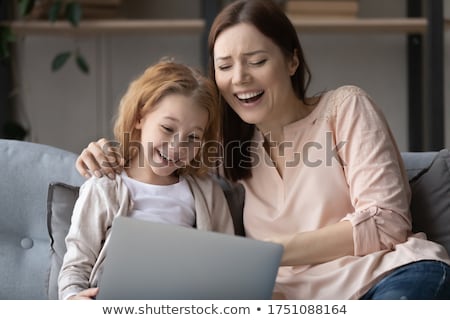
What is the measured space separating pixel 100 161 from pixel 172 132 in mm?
181

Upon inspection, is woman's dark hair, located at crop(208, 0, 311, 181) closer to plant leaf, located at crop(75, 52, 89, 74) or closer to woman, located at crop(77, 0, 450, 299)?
woman, located at crop(77, 0, 450, 299)

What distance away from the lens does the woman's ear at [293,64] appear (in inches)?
66.8

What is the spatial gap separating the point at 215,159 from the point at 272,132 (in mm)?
152

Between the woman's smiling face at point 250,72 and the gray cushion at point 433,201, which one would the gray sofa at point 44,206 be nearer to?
the gray cushion at point 433,201

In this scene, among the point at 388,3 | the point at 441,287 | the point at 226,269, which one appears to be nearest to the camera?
the point at 226,269

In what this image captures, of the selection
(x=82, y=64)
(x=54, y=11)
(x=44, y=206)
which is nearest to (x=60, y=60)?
(x=82, y=64)


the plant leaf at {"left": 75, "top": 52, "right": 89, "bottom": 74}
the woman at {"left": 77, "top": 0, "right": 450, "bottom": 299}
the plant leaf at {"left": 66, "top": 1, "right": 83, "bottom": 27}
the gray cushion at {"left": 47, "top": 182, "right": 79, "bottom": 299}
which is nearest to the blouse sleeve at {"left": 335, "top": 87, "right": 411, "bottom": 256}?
the woman at {"left": 77, "top": 0, "right": 450, "bottom": 299}

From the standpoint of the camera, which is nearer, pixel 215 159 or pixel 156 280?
pixel 156 280

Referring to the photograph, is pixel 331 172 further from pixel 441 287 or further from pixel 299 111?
pixel 441 287

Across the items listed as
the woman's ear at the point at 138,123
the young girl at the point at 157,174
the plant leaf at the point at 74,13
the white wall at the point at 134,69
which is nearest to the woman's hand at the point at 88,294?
the young girl at the point at 157,174

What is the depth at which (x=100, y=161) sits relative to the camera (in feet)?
5.24
